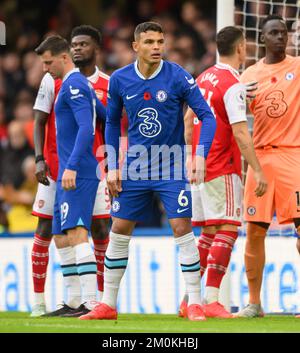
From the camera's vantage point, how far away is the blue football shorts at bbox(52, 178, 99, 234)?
8883 millimetres

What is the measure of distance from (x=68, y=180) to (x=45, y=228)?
1.29m

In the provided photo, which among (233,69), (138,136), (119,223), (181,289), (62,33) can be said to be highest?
(62,33)

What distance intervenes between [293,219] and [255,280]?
0.68m

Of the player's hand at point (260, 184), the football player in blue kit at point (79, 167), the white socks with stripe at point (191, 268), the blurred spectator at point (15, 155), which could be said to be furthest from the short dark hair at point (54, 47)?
the blurred spectator at point (15, 155)

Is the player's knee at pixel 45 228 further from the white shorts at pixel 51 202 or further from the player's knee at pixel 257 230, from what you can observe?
the player's knee at pixel 257 230

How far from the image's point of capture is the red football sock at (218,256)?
9273 mm

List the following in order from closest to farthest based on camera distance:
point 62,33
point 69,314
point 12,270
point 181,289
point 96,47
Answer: point 69,314 → point 96,47 → point 181,289 → point 12,270 → point 62,33

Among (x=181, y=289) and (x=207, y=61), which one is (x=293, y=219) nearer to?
(x=181, y=289)

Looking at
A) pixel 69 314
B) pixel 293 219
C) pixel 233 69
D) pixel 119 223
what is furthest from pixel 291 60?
pixel 69 314

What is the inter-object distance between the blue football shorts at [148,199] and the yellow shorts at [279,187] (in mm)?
1059

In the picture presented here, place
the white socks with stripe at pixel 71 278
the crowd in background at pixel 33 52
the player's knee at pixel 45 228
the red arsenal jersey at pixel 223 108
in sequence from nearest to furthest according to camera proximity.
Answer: the red arsenal jersey at pixel 223 108, the white socks with stripe at pixel 71 278, the player's knee at pixel 45 228, the crowd in background at pixel 33 52

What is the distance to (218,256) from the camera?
927cm

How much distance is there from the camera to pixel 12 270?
12695 millimetres

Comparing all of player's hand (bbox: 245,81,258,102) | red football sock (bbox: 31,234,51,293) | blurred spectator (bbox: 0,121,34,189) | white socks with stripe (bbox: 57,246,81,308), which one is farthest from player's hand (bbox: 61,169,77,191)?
blurred spectator (bbox: 0,121,34,189)
